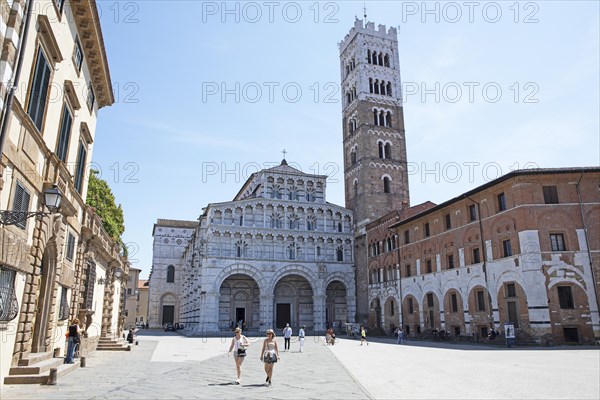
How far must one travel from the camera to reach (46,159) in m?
10.7

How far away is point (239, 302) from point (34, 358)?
37070 mm

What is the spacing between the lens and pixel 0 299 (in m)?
8.03

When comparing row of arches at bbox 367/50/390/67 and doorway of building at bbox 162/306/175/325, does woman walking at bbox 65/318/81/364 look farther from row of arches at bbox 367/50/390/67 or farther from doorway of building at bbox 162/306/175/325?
doorway of building at bbox 162/306/175/325

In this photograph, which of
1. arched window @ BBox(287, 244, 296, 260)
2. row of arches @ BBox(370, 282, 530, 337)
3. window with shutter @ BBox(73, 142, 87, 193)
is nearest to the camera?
window with shutter @ BBox(73, 142, 87, 193)

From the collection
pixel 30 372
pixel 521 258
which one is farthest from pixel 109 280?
pixel 521 258

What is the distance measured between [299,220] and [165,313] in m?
28.6

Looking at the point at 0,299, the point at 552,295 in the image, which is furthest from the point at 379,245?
the point at 0,299

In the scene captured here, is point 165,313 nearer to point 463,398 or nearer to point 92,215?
point 92,215

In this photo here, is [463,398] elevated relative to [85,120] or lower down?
lower down

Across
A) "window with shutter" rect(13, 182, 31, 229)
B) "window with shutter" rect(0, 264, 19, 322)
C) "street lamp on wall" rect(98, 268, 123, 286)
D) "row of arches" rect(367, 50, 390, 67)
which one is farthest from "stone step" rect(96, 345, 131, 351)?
"row of arches" rect(367, 50, 390, 67)

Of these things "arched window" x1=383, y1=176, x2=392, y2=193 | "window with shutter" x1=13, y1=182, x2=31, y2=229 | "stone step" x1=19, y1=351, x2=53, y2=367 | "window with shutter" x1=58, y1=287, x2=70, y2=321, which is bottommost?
"stone step" x1=19, y1=351, x2=53, y2=367

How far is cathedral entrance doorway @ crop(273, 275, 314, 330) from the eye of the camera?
1855 inches

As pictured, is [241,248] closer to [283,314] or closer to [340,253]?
[283,314]

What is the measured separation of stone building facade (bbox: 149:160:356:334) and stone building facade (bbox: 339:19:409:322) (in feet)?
8.82
